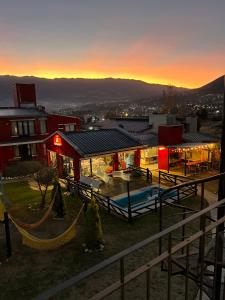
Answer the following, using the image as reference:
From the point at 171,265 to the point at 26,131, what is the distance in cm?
3143

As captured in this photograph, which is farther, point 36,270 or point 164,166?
point 164,166

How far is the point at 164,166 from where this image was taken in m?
28.6

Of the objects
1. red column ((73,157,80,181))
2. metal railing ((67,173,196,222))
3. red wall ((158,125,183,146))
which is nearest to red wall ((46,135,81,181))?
red column ((73,157,80,181))

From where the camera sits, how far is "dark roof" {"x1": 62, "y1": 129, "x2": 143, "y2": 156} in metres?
24.0

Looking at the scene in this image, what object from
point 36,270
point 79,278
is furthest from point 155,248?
point 79,278

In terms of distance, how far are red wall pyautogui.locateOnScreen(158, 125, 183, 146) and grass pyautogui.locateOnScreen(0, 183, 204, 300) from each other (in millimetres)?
12583

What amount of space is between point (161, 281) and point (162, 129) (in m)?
20.4

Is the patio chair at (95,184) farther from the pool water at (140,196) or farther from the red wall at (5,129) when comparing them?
the red wall at (5,129)

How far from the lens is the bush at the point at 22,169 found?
2885 cm

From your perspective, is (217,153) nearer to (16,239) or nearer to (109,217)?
(109,217)

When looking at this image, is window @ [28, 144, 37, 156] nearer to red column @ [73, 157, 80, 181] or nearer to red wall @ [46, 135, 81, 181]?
red wall @ [46, 135, 81, 181]

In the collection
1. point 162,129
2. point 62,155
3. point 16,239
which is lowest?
point 16,239

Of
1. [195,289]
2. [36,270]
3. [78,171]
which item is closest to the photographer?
[195,289]

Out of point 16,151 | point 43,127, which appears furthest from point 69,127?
point 16,151
